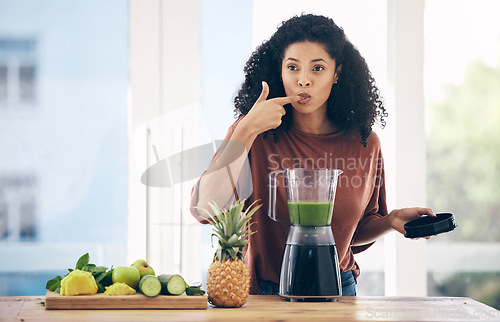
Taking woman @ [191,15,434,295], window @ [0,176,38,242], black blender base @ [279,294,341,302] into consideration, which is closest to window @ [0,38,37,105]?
window @ [0,176,38,242]

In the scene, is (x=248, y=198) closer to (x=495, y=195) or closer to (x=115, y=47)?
(x=115, y=47)

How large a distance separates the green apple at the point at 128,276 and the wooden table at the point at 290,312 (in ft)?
0.31

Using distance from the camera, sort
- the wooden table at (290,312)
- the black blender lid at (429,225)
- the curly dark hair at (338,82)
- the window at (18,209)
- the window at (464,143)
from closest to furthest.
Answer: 1. the wooden table at (290,312)
2. the black blender lid at (429,225)
3. the curly dark hair at (338,82)
4. the window at (18,209)
5. the window at (464,143)

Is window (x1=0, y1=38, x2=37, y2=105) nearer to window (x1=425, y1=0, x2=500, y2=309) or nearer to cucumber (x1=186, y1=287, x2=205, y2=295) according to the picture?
cucumber (x1=186, y1=287, x2=205, y2=295)

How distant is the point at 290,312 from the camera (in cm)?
129

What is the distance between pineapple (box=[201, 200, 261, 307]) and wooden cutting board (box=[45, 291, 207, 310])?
48 mm

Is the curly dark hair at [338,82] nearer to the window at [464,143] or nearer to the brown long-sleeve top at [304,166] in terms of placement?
the brown long-sleeve top at [304,166]

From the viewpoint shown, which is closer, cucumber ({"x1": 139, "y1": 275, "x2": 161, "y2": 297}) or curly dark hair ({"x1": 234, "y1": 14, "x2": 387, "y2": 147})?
cucumber ({"x1": 139, "y1": 275, "x2": 161, "y2": 297})

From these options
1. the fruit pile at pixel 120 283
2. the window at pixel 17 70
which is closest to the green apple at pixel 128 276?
the fruit pile at pixel 120 283

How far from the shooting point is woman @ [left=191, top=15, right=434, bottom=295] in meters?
1.56

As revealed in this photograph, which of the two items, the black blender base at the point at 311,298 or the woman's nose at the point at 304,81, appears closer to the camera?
the black blender base at the point at 311,298

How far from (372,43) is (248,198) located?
3.83 ft

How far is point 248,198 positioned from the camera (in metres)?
1.70

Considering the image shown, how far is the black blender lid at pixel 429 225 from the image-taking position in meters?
1.46
